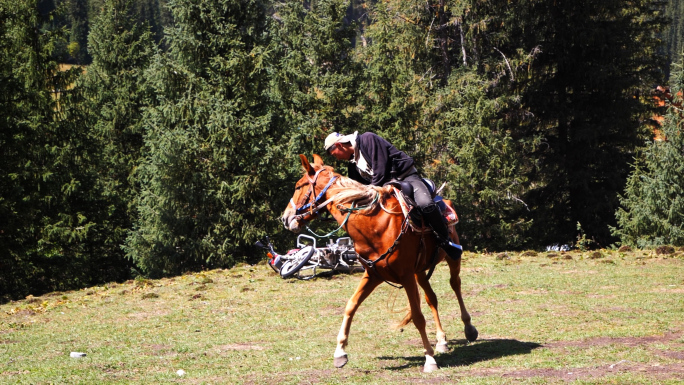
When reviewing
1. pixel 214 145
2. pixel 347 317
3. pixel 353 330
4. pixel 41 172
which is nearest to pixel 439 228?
pixel 347 317

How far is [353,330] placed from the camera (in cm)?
1126

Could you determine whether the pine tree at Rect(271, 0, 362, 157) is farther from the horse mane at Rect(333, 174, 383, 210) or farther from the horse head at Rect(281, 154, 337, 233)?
the horse mane at Rect(333, 174, 383, 210)

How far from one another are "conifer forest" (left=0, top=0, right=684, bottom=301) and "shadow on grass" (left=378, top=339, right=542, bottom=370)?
16718 mm

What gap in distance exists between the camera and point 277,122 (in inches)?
1115

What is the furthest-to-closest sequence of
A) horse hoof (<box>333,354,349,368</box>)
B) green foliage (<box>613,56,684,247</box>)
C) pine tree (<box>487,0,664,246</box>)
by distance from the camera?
1. pine tree (<box>487,0,664,246</box>)
2. green foliage (<box>613,56,684,247</box>)
3. horse hoof (<box>333,354,349,368</box>)

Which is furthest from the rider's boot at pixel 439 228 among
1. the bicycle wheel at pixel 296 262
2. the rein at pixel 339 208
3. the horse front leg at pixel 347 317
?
the bicycle wheel at pixel 296 262

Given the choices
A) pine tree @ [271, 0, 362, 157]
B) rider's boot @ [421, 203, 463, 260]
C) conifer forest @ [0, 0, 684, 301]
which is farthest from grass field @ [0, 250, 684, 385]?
pine tree @ [271, 0, 362, 157]

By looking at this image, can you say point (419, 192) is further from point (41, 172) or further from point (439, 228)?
point (41, 172)

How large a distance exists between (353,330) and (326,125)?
19584 mm

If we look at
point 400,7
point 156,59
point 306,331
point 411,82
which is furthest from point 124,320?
point 400,7

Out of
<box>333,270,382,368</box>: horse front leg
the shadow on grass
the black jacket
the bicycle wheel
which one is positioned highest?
the black jacket

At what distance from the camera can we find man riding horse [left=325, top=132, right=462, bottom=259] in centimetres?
844

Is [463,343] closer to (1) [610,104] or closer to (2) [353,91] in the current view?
(2) [353,91]

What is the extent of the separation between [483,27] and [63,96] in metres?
20.0
